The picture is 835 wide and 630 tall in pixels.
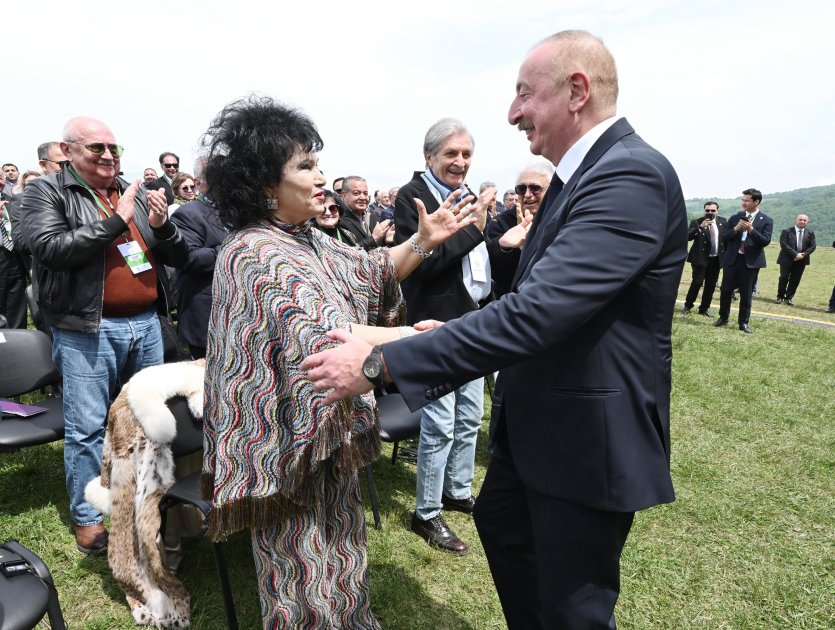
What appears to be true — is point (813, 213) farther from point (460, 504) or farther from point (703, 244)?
point (460, 504)

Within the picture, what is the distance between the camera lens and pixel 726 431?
→ 525 cm

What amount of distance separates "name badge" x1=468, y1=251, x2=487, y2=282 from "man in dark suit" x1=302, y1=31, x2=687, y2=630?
1502mm

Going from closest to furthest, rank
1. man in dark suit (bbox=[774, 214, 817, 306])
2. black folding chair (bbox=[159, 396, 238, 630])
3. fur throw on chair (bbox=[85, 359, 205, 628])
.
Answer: black folding chair (bbox=[159, 396, 238, 630])
fur throw on chair (bbox=[85, 359, 205, 628])
man in dark suit (bbox=[774, 214, 817, 306])

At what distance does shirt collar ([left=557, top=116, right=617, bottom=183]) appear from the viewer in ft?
→ 5.52

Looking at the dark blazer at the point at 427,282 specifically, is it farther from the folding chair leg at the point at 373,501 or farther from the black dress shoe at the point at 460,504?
the black dress shoe at the point at 460,504

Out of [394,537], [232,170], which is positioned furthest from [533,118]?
[394,537]

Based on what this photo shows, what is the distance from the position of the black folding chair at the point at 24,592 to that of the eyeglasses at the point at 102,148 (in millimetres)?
2002

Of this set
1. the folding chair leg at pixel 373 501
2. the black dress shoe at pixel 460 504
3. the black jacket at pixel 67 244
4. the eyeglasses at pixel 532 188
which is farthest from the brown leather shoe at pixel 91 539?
the eyeglasses at pixel 532 188

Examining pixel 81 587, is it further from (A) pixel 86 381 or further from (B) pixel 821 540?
(B) pixel 821 540

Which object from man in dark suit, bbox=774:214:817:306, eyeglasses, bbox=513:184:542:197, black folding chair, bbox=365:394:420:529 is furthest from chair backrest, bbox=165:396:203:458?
man in dark suit, bbox=774:214:817:306

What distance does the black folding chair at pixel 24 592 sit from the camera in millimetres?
1770

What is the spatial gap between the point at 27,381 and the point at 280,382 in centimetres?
283

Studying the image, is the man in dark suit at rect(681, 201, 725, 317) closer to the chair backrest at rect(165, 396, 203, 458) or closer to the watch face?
the chair backrest at rect(165, 396, 203, 458)

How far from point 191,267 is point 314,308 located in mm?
2871
